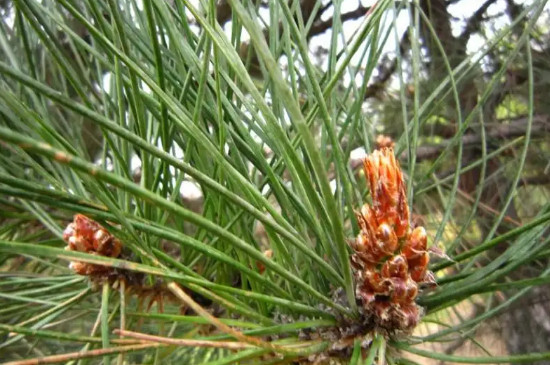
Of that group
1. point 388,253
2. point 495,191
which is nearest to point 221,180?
point 388,253

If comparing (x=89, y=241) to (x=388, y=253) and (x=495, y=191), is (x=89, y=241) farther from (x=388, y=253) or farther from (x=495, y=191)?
(x=495, y=191)

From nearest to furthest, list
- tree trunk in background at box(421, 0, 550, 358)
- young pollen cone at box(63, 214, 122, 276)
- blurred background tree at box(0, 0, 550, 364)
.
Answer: blurred background tree at box(0, 0, 550, 364) < young pollen cone at box(63, 214, 122, 276) < tree trunk in background at box(421, 0, 550, 358)

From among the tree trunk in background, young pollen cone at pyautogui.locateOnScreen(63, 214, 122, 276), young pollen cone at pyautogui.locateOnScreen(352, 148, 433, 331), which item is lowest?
young pollen cone at pyautogui.locateOnScreen(352, 148, 433, 331)

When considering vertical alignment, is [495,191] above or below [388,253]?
above

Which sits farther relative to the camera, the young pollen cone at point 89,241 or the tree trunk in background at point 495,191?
the tree trunk in background at point 495,191

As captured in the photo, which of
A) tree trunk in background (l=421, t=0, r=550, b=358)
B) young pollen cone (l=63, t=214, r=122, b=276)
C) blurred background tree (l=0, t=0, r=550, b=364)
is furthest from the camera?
tree trunk in background (l=421, t=0, r=550, b=358)

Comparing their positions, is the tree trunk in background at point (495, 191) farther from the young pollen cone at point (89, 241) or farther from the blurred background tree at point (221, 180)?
the young pollen cone at point (89, 241)

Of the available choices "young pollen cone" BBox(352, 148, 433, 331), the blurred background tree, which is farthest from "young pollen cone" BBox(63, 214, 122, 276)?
"young pollen cone" BBox(352, 148, 433, 331)

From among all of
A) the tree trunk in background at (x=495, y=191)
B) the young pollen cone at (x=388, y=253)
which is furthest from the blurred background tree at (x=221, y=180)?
the tree trunk in background at (x=495, y=191)

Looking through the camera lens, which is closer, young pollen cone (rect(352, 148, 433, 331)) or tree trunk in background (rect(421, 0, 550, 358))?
young pollen cone (rect(352, 148, 433, 331))

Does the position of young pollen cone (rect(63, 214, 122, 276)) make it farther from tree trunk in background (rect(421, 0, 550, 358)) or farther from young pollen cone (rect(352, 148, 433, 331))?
tree trunk in background (rect(421, 0, 550, 358))
